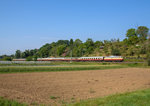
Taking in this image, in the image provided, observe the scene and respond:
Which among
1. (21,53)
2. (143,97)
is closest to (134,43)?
(143,97)

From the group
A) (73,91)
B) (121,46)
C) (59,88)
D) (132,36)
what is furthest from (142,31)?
(73,91)

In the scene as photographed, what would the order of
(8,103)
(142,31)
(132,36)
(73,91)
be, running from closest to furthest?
(8,103)
(73,91)
(142,31)
(132,36)

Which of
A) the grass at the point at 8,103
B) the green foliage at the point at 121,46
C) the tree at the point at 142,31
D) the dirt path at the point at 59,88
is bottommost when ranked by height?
the dirt path at the point at 59,88

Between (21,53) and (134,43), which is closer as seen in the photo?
(134,43)

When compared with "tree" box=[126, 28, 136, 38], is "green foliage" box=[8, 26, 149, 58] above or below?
below

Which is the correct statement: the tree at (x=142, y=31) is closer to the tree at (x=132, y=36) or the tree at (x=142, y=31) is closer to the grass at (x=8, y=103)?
the tree at (x=132, y=36)

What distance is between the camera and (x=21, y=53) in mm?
162125

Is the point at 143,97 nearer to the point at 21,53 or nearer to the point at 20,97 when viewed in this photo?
the point at 20,97

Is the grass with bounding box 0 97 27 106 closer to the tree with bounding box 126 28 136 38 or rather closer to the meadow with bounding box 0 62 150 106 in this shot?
the meadow with bounding box 0 62 150 106

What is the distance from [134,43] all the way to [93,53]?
2645 centimetres

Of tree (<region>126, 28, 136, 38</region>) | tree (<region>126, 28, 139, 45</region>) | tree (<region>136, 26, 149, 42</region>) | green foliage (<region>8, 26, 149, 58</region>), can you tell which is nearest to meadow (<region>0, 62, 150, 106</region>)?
green foliage (<region>8, 26, 149, 58</region>)

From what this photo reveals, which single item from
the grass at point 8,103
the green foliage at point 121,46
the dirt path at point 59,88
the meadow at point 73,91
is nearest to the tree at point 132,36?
the green foliage at point 121,46

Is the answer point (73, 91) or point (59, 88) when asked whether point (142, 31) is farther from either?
point (73, 91)

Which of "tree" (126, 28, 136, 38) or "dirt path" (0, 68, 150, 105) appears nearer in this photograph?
"dirt path" (0, 68, 150, 105)
